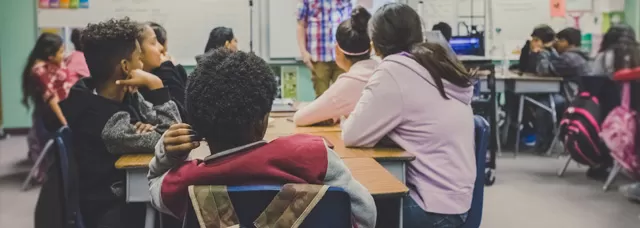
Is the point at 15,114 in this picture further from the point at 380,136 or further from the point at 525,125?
the point at 380,136

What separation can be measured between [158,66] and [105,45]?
2.07ft

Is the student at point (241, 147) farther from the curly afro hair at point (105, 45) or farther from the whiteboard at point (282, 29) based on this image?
the whiteboard at point (282, 29)

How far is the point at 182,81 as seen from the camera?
10.0 ft

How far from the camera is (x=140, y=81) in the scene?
2.28 m

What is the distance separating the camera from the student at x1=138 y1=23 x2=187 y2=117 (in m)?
2.62

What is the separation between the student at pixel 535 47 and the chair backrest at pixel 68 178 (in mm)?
5200

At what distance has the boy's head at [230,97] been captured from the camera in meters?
1.39

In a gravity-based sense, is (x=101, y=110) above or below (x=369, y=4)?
below

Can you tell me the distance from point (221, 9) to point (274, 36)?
24.9 inches

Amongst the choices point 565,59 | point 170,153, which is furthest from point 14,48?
point 170,153

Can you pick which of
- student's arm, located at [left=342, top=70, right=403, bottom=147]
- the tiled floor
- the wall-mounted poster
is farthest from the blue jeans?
the wall-mounted poster

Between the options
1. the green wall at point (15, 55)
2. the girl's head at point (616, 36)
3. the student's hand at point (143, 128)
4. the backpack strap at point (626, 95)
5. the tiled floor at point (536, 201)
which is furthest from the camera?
the green wall at point (15, 55)

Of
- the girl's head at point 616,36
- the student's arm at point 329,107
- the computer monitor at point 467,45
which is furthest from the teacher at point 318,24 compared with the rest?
the girl's head at point 616,36

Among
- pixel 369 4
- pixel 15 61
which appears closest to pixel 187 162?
pixel 369 4
